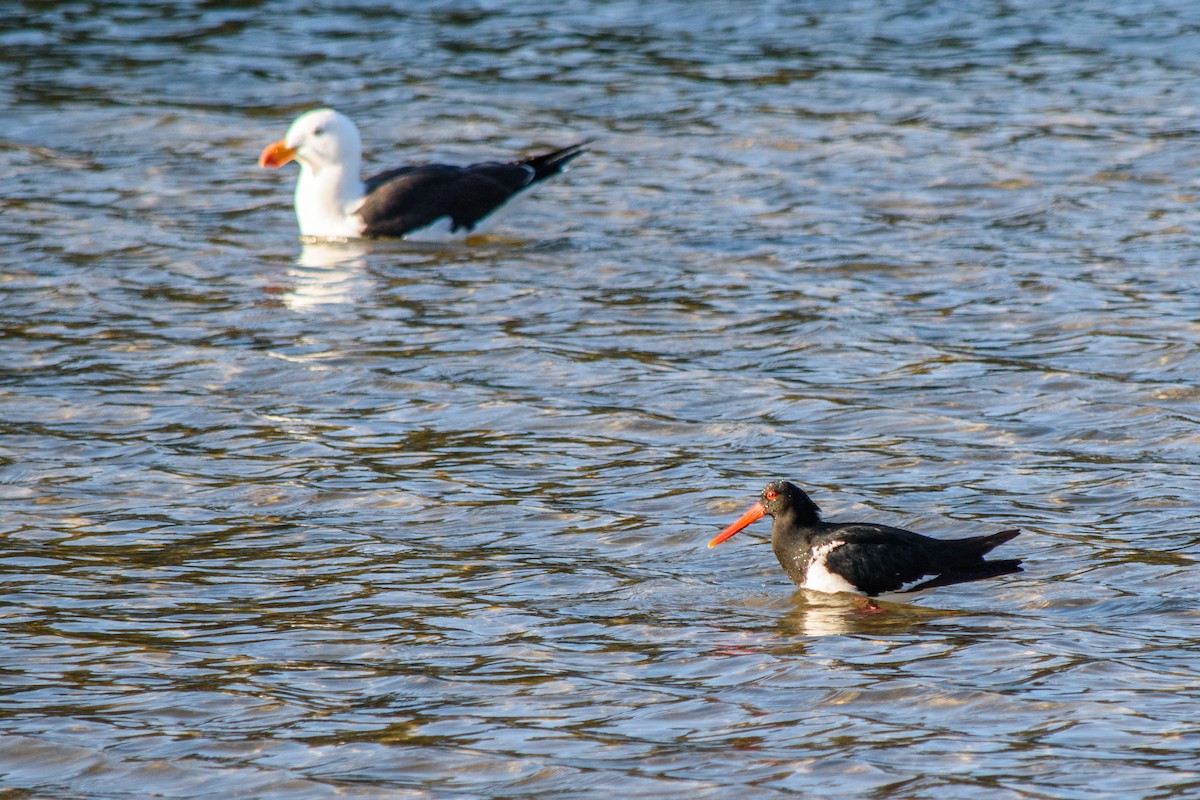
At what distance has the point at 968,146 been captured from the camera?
15680 millimetres

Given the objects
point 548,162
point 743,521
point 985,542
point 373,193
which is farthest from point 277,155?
point 985,542

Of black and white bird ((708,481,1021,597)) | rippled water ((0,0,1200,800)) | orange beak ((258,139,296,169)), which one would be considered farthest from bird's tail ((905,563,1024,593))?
orange beak ((258,139,296,169))

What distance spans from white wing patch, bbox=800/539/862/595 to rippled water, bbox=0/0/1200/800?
0.12m

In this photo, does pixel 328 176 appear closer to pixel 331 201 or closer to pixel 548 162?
pixel 331 201

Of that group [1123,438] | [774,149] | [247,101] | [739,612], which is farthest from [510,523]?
[247,101]

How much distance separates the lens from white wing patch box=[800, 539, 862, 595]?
7.40 m

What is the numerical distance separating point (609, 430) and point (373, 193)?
5.09m

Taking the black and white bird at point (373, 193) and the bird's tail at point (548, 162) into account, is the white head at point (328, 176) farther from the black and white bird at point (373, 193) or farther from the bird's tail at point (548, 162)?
the bird's tail at point (548, 162)

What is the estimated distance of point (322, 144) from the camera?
13.9 m

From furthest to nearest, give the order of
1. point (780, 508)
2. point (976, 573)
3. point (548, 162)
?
point (548, 162) → point (780, 508) → point (976, 573)

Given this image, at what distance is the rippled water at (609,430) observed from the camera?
19.9 ft

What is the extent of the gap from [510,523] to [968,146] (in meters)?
8.85

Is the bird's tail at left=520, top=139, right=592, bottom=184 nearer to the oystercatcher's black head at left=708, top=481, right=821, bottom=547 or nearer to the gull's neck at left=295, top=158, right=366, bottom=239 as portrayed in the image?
the gull's neck at left=295, top=158, right=366, bottom=239

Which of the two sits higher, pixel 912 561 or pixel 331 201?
pixel 331 201
